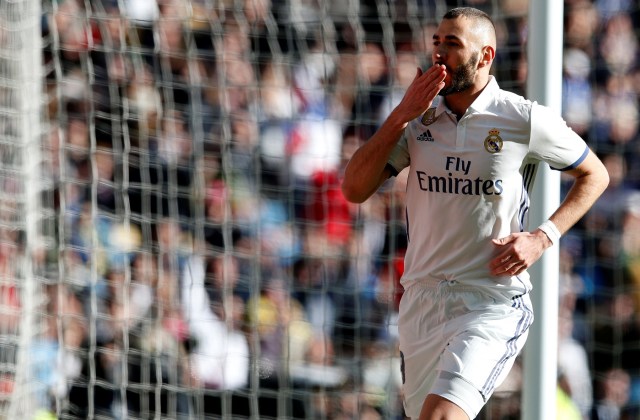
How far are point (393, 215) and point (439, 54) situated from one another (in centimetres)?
202

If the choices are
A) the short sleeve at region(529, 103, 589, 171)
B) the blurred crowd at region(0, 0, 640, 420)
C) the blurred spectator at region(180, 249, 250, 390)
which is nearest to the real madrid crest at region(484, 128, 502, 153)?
the short sleeve at region(529, 103, 589, 171)

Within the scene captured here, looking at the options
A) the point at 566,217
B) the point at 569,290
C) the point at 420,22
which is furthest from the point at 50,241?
the point at 566,217

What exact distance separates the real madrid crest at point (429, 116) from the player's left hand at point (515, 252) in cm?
47

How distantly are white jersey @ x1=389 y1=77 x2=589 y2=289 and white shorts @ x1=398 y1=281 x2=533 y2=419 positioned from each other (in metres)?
0.06

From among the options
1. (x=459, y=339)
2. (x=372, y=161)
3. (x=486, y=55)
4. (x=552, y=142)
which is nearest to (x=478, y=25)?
(x=486, y=55)

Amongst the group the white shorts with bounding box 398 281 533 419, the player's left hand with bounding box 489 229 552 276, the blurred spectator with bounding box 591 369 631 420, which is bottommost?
the blurred spectator with bounding box 591 369 631 420

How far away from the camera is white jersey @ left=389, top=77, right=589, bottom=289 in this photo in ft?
10.8

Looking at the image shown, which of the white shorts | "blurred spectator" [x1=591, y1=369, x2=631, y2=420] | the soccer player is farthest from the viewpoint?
"blurred spectator" [x1=591, y1=369, x2=631, y2=420]

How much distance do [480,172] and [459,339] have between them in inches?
21.6

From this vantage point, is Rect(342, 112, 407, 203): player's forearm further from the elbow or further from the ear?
the ear

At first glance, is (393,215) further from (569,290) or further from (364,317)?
(569,290)

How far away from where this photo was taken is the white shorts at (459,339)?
123 inches

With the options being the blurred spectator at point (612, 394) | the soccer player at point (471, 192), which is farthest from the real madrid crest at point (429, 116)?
the blurred spectator at point (612, 394)

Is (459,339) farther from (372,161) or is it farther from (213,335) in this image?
(213,335)
